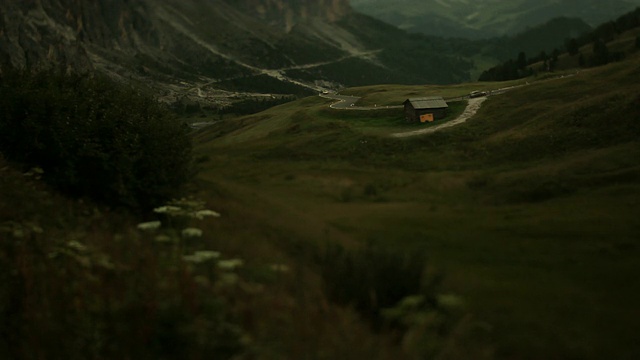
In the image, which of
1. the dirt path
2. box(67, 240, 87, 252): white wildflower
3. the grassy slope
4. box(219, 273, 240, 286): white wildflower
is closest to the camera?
box(219, 273, 240, 286): white wildflower

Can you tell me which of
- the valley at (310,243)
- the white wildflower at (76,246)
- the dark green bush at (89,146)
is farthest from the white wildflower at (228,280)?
the dark green bush at (89,146)

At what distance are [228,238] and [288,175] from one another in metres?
32.6

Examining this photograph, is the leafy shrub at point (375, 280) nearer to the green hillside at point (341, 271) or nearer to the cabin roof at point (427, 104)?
the green hillside at point (341, 271)

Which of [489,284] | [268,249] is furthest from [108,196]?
[489,284]

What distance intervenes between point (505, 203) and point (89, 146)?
67.1ft

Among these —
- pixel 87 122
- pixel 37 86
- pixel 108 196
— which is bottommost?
pixel 108 196

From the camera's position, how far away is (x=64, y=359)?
7203mm

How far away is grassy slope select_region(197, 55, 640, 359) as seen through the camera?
1164cm

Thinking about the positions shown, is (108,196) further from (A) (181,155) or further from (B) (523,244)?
(B) (523,244)

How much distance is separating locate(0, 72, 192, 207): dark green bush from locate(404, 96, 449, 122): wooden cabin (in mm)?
47843

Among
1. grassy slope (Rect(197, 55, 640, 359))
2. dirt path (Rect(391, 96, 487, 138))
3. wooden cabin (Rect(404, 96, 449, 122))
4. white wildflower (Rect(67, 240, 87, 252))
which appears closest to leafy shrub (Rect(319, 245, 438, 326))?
grassy slope (Rect(197, 55, 640, 359))

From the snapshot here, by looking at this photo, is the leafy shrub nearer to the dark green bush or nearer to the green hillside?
the green hillside

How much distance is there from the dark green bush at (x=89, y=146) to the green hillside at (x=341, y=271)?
1.43 metres

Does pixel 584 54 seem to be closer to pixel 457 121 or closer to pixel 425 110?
pixel 425 110
